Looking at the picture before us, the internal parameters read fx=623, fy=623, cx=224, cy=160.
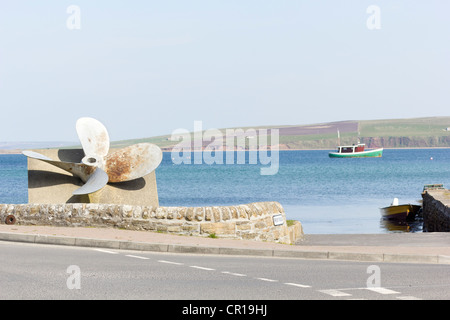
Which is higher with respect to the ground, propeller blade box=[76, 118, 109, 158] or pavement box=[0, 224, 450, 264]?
propeller blade box=[76, 118, 109, 158]

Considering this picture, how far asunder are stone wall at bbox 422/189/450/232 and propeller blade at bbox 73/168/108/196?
50.0ft

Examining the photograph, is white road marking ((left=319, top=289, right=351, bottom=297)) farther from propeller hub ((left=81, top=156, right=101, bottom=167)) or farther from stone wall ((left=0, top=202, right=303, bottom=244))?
propeller hub ((left=81, top=156, right=101, bottom=167))

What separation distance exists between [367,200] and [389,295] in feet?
166

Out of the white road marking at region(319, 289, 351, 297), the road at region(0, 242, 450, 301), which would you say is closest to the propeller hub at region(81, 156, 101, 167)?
the road at region(0, 242, 450, 301)

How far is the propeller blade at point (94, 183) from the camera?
18.6 meters

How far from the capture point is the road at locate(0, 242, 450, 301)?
8227mm

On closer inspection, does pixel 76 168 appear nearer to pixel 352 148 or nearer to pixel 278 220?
pixel 278 220

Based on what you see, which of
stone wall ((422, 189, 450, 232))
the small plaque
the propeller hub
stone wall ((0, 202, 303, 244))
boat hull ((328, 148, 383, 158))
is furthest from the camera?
boat hull ((328, 148, 383, 158))

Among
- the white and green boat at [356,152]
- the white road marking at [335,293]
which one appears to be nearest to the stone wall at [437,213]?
the white road marking at [335,293]

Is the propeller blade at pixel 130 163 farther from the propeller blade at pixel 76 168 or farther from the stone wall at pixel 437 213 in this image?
the stone wall at pixel 437 213

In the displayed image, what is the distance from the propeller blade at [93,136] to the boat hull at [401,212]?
982 inches
